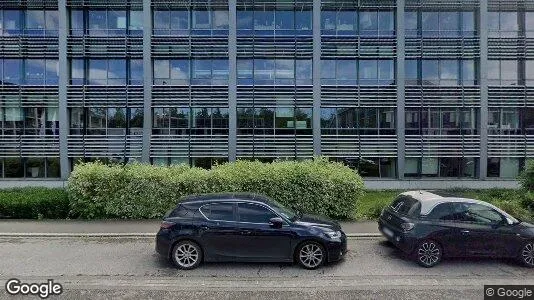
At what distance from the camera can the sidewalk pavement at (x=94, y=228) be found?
31.2 ft

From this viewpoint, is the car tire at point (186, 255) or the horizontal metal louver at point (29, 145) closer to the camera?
the car tire at point (186, 255)

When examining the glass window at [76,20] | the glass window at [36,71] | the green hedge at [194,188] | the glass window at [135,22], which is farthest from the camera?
the glass window at [76,20]

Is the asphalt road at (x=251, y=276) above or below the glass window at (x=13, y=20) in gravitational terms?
below

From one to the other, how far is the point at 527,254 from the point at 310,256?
4557 millimetres

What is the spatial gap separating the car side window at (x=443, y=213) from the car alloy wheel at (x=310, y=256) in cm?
246

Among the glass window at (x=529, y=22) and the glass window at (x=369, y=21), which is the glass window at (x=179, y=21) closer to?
the glass window at (x=369, y=21)

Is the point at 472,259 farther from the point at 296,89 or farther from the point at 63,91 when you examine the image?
the point at 63,91

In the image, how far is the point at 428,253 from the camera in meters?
7.20

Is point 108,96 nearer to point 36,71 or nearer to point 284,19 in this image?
point 36,71

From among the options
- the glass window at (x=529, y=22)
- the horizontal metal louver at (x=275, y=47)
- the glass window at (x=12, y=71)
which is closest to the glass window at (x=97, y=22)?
the glass window at (x=12, y=71)

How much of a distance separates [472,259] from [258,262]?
15.5ft

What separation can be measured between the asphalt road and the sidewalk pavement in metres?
1.21

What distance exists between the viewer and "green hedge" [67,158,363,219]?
1102cm

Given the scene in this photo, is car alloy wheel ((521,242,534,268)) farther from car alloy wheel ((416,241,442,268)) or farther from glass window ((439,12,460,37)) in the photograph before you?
glass window ((439,12,460,37))
